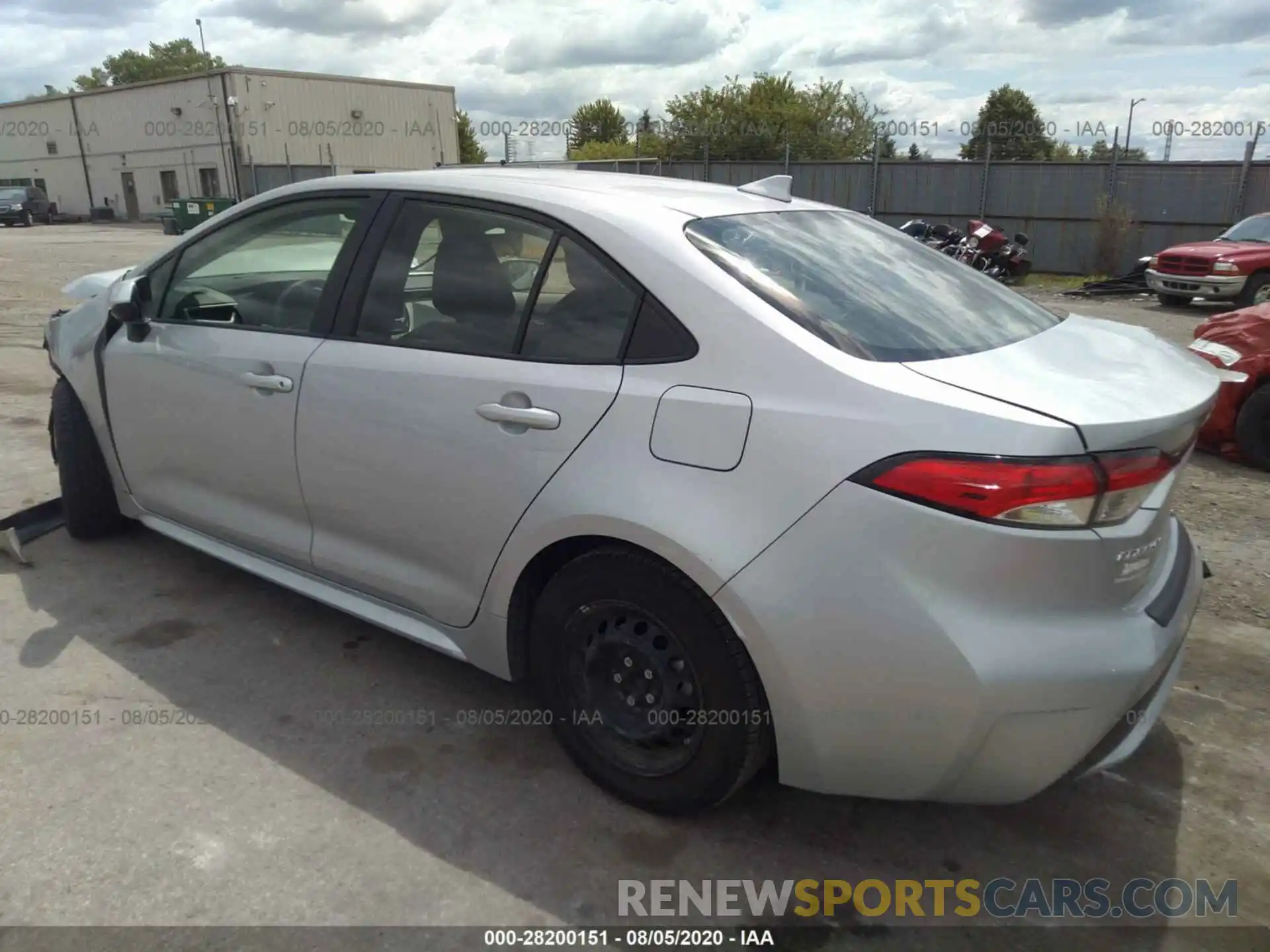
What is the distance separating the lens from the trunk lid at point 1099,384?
6.45ft

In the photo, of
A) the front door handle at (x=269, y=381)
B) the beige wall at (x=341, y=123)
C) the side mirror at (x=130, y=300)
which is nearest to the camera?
the front door handle at (x=269, y=381)

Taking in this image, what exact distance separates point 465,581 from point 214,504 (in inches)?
50.8

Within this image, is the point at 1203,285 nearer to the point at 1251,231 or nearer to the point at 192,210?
the point at 1251,231

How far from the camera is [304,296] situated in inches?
123

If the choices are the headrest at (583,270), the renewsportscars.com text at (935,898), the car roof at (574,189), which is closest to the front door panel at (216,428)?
the car roof at (574,189)

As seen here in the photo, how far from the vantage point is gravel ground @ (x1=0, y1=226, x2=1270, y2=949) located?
225cm

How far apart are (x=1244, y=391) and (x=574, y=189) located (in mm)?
5005

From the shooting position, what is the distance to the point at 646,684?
7.88 feet

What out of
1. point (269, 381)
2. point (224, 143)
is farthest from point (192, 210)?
point (269, 381)

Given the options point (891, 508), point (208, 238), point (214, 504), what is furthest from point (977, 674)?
point (208, 238)

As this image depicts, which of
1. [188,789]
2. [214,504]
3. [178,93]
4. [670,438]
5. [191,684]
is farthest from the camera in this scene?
[178,93]

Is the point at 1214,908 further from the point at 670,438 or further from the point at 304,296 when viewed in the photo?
the point at 304,296

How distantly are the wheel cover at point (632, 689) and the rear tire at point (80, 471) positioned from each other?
2566 millimetres

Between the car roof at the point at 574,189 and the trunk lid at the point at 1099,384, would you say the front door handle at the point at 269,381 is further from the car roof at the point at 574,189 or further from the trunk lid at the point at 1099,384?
the trunk lid at the point at 1099,384
